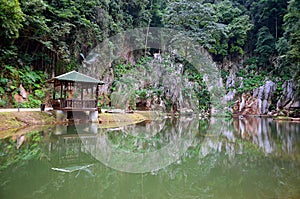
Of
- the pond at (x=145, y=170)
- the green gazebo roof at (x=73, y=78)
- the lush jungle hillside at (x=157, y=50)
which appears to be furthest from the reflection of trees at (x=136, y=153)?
the lush jungle hillside at (x=157, y=50)

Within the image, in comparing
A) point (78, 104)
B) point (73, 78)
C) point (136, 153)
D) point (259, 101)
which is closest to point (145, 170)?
point (136, 153)

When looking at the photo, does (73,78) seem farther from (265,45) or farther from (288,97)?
(265,45)

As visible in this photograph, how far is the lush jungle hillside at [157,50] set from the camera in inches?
565

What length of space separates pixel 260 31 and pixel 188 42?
426 inches


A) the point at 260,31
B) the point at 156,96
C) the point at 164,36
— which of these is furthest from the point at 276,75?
the point at 156,96

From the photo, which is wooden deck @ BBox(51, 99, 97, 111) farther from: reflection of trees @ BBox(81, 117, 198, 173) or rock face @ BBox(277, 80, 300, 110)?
rock face @ BBox(277, 80, 300, 110)

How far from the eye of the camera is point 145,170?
14.6 feet

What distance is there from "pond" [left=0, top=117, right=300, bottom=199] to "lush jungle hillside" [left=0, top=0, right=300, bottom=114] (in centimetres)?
867

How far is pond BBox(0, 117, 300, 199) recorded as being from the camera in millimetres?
3289

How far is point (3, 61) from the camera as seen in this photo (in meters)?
14.2

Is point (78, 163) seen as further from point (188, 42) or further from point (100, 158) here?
point (188, 42)

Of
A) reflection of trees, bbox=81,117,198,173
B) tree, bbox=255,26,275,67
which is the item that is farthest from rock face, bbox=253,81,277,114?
reflection of trees, bbox=81,117,198,173

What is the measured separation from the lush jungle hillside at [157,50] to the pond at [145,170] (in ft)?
28.5

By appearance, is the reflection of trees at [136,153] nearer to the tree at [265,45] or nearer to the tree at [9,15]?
the tree at [9,15]
